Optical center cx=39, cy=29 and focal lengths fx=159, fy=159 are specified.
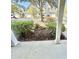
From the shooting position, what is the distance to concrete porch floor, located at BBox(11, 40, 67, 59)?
1504mm

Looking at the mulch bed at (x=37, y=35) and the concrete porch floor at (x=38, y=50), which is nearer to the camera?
the concrete porch floor at (x=38, y=50)

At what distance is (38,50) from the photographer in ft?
5.51

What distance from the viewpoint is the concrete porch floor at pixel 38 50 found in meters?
1.50

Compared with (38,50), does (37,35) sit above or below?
above

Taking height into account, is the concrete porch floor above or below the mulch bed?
below

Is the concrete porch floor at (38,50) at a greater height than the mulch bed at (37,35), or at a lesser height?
lesser

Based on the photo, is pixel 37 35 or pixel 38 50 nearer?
pixel 38 50

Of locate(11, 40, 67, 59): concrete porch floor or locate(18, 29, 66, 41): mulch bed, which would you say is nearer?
locate(11, 40, 67, 59): concrete porch floor

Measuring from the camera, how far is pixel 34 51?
1.68 m
